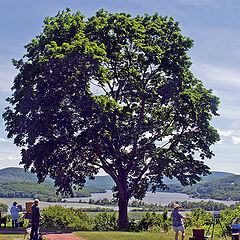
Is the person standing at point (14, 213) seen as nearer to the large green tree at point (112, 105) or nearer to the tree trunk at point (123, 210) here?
the large green tree at point (112, 105)

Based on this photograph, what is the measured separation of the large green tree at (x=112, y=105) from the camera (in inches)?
854

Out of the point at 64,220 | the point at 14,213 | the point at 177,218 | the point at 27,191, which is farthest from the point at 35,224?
the point at 27,191

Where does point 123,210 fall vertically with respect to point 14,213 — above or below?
below

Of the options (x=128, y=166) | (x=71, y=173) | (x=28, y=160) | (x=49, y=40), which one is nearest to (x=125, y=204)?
(x=128, y=166)

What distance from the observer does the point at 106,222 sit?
26.2 meters

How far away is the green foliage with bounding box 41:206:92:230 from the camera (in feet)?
82.8

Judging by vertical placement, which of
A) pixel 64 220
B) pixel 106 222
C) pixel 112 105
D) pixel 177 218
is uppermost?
pixel 112 105

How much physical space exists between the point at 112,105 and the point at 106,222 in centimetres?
1108

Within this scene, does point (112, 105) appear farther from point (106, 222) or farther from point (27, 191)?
point (27, 191)

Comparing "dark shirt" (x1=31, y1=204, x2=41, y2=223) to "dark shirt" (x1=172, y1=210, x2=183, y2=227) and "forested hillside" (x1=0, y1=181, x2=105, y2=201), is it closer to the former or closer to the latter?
"dark shirt" (x1=172, y1=210, x2=183, y2=227)

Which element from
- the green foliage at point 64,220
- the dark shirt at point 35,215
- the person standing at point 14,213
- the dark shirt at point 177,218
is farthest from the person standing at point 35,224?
the green foliage at point 64,220

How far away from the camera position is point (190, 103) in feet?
79.4

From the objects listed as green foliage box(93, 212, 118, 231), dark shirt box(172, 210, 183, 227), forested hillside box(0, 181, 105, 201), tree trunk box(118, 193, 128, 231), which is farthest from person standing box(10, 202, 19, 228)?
forested hillside box(0, 181, 105, 201)

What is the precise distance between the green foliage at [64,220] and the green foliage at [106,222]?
0.69 metres
